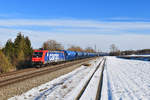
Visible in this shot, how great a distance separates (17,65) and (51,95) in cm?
2064

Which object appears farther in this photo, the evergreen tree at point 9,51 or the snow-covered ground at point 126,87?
the evergreen tree at point 9,51

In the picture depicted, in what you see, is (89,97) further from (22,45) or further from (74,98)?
(22,45)

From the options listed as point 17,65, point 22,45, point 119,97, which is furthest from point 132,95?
point 22,45

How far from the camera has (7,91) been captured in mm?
9742

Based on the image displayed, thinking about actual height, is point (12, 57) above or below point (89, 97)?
above

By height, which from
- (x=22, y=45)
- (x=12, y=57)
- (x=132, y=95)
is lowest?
(x=132, y=95)

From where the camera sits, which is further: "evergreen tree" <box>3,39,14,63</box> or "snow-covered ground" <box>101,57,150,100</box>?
"evergreen tree" <box>3,39,14,63</box>

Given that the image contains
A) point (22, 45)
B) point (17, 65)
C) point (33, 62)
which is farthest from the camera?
point (22, 45)

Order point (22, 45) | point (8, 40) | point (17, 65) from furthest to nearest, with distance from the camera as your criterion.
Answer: point (8, 40)
point (22, 45)
point (17, 65)

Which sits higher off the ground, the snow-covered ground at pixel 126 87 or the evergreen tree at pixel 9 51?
the evergreen tree at pixel 9 51

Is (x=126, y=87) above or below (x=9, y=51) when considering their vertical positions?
below

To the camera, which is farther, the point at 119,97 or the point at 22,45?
the point at 22,45

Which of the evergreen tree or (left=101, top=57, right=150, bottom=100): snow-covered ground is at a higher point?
the evergreen tree

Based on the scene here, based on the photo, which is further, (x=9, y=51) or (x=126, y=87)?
(x=9, y=51)
